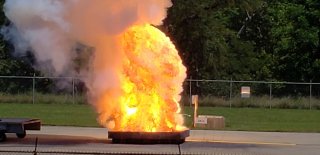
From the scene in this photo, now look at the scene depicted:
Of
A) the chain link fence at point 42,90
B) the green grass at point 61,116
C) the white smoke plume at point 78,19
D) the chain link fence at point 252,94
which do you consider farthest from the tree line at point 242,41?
the white smoke plume at point 78,19

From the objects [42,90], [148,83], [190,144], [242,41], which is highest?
[242,41]

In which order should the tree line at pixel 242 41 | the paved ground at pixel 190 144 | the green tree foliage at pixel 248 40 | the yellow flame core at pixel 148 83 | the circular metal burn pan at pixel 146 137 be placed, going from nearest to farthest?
1. the paved ground at pixel 190 144
2. the circular metal burn pan at pixel 146 137
3. the yellow flame core at pixel 148 83
4. the tree line at pixel 242 41
5. the green tree foliage at pixel 248 40

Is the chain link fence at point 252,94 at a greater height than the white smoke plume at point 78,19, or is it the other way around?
the white smoke plume at point 78,19

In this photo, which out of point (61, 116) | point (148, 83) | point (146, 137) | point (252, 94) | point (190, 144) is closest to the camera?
point (146, 137)

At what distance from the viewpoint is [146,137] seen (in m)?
19.8

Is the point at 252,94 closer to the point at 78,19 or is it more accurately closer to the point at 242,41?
the point at 242,41

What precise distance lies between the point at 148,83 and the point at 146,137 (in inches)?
A: 66.9

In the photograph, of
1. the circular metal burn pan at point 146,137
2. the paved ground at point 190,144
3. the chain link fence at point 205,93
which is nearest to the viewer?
the paved ground at point 190,144

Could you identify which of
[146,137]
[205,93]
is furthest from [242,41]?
[146,137]

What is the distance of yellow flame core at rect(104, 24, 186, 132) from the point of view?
20.5 m

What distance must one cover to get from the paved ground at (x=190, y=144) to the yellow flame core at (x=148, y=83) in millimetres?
914

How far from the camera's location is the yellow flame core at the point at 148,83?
20469mm

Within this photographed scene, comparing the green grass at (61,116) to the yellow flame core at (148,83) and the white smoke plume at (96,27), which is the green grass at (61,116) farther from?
the yellow flame core at (148,83)

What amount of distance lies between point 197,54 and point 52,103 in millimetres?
13600
